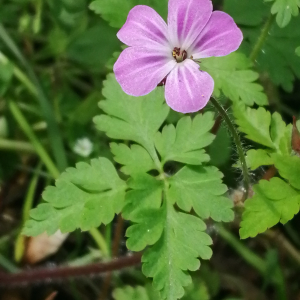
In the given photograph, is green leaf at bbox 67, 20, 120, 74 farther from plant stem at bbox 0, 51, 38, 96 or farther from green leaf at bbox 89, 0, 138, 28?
green leaf at bbox 89, 0, 138, 28

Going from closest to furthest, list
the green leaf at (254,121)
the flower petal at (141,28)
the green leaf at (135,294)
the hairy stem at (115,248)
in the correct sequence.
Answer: the flower petal at (141,28) → the green leaf at (254,121) → the green leaf at (135,294) → the hairy stem at (115,248)

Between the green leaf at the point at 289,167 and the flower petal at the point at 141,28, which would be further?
the green leaf at the point at 289,167

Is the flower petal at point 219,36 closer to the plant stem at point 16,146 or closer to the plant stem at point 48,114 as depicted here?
the plant stem at point 48,114

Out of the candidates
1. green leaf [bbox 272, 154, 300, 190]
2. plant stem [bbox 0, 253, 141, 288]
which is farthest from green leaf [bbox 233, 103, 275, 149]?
plant stem [bbox 0, 253, 141, 288]

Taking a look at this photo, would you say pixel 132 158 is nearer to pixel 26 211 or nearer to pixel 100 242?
pixel 100 242

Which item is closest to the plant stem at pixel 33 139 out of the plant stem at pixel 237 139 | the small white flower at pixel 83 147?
the small white flower at pixel 83 147

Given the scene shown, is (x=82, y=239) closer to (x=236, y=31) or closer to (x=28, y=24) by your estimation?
(x=28, y=24)

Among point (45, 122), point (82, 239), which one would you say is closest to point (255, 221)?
point (82, 239)
